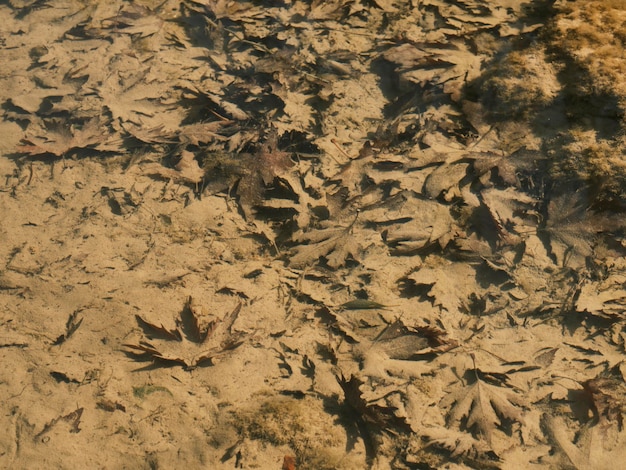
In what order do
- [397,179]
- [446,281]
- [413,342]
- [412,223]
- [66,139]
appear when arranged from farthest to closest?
[66,139] < [397,179] < [412,223] < [446,281] < [413,342]

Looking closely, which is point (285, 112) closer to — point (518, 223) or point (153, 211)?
point (153, 211)

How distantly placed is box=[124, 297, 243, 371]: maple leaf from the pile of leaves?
10mm

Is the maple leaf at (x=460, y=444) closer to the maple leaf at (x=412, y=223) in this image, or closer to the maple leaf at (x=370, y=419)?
the maple leaf at (x=370, y=419)

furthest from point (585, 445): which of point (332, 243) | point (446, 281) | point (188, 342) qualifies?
point (188, 342)

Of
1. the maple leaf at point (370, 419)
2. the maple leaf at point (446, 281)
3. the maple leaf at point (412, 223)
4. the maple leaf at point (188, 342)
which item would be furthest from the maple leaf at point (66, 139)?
the maple leaf at point (370, 419)

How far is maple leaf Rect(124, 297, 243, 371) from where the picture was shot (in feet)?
8.05

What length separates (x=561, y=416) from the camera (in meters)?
2.33

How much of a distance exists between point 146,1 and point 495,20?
2.35 meters

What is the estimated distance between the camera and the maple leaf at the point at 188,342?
2.45m

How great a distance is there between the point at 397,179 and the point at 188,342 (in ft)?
4.38

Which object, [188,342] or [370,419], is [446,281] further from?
[188,342]

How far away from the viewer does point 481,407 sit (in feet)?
7.60

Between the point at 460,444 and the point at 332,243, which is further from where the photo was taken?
the point at 332,243

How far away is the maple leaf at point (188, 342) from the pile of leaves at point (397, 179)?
10 mm
